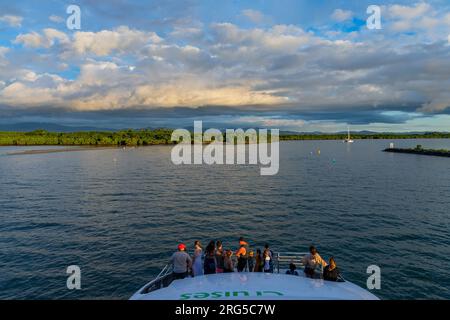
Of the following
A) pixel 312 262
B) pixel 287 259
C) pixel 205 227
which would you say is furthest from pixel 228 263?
pixel 205 227

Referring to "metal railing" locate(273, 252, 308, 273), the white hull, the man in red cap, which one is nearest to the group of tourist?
the man in red cap

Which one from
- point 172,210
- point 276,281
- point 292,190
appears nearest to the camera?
point 276,281

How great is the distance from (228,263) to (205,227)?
21.1 metres

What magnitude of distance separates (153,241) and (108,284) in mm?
8786

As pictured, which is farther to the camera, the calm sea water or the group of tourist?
the calm sea water

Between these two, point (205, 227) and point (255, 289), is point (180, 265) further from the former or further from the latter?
point (205, 227)

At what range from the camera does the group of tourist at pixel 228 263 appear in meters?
13.8

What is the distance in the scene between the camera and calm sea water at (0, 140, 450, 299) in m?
23.1

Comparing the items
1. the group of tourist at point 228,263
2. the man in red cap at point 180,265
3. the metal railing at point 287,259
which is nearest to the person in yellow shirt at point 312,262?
the group of tourist at point 228,263

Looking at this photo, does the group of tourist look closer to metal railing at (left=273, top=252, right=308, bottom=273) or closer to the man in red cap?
the man in red cap

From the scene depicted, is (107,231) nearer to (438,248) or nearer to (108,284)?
(108,284)

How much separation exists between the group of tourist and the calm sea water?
8.76m

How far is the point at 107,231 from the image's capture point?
34.3m
